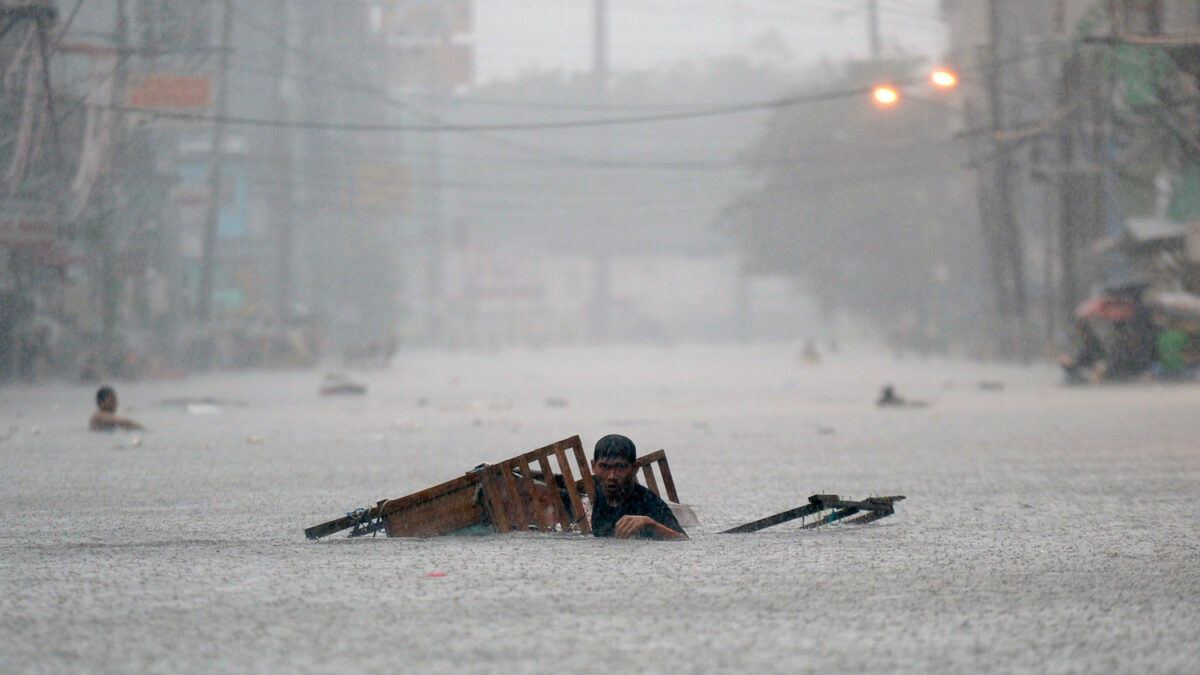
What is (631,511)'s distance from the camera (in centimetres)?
793

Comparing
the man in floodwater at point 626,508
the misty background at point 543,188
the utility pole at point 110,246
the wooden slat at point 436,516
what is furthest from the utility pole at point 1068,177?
the wooden slat at point 436,516

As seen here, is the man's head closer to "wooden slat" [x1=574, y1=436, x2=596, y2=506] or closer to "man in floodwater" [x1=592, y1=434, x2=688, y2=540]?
"man in floodwater" [x1=592, y1=434, x2=688, y2=540]

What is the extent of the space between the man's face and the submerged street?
27 centimetres

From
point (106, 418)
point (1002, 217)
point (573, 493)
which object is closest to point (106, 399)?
point (106, 418)

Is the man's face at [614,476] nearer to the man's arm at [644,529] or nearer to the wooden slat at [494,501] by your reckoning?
the man's arm at [644,529]

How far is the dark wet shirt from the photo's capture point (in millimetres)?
7879

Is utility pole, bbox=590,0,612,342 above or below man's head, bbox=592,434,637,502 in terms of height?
above

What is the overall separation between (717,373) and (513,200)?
8023 cm

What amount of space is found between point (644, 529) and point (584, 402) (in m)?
16.5

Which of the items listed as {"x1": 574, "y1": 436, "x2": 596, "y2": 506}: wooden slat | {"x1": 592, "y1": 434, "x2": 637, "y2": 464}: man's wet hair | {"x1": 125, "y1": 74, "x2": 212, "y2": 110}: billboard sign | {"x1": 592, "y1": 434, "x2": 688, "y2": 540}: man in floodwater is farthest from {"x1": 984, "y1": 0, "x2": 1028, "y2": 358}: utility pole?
{"x1": 592, "y1": 434, "x2": 637, "y2": 464}: man's wet hair

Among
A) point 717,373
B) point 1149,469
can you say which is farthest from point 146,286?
point 1149,469

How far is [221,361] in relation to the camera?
132 feet

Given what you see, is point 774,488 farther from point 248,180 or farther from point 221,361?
point 248,180

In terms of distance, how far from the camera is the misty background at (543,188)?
29.7 m
